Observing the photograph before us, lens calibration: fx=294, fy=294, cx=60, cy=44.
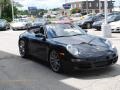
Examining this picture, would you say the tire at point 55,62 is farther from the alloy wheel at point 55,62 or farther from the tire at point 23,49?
the tire at point 23,49

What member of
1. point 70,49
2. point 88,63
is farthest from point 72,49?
point 88,63

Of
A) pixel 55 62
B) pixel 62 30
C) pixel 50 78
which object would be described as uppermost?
pixel 62 30

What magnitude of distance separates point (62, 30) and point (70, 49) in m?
1.52

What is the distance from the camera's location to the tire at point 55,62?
788 cm

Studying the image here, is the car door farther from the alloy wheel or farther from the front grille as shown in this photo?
the front grille

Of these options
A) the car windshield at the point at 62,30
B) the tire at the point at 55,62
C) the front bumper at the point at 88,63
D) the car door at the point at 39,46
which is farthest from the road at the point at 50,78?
the car windshield at the point at 62,30

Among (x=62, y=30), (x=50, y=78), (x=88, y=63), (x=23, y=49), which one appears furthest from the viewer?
(x=23, y=49)

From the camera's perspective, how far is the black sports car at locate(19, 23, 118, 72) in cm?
747

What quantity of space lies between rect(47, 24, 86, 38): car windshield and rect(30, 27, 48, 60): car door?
0.95 feet

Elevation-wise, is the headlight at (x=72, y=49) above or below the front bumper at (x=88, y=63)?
above

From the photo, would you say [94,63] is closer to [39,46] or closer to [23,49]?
[39,46]

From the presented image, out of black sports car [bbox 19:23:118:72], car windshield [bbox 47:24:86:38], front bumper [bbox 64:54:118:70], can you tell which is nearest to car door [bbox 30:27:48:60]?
black sports car [bbox 19:23:118:72]

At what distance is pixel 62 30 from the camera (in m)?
9.02

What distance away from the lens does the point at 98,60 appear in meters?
7.49
